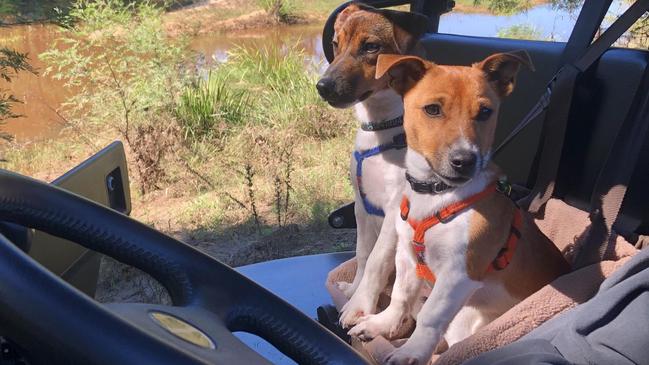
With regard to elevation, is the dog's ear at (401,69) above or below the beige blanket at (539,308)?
above

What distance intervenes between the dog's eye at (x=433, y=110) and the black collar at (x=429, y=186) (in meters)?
0.20

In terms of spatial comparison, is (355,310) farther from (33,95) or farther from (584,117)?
(33,95)

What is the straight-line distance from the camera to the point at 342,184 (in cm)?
566

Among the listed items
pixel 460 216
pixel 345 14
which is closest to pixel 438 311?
pixel 460 216

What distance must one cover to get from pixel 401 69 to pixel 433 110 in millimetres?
202

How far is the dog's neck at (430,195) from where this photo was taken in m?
1.85

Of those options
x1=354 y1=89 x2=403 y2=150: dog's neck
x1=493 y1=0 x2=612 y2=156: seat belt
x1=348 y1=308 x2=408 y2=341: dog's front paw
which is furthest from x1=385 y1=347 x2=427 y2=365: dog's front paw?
x1=354 y1=89 x2=403 y2=150: dog's neck

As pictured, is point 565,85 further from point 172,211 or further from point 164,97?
point 164,97

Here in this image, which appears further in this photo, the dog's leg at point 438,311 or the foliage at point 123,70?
the foliage at point 123,70

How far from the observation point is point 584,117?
2047 mm

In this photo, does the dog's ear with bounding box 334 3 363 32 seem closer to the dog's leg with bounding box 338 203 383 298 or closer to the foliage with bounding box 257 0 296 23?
the dog's leg with bounding box 338 203 383 298

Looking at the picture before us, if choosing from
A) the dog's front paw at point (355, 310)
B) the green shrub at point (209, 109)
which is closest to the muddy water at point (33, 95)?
the green shrub at point (209, 109)

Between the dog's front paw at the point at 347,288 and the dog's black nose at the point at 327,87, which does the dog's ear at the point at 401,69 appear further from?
the dog's front paw at the point at 347,288

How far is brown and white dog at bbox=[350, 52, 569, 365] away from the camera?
1795 mm
